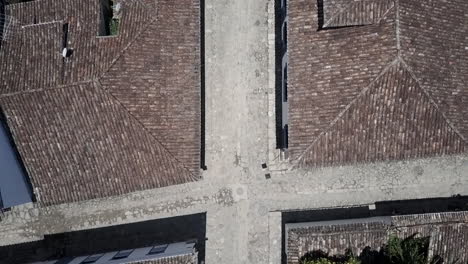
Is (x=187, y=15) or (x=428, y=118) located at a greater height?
(x=187, y=15)

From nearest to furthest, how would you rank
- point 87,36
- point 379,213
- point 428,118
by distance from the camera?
point 428,118
point 87,36
point 379,213

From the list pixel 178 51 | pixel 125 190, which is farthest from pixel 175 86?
pixel 125 190

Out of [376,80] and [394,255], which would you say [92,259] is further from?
[376,80]

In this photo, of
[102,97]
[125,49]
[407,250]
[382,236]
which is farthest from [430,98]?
[102,97]

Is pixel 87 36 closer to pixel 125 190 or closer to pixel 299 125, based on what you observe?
pixel 125 190

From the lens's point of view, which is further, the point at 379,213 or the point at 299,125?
the point at 379,213

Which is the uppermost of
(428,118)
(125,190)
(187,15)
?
(187,15)

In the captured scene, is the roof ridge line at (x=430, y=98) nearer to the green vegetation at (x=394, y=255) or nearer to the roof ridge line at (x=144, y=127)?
the green vegetation at (x=394, y=255)

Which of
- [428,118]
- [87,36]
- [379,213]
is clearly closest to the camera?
[428,118]
